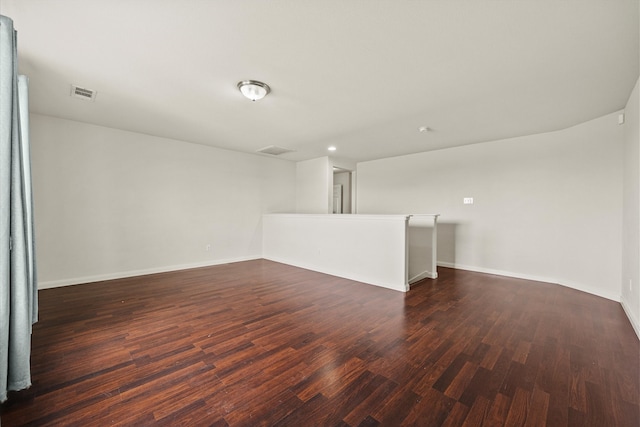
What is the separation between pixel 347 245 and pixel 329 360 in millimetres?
2667

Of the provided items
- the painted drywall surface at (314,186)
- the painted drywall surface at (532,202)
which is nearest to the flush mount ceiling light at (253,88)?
the painted drywall surface at (314,186)

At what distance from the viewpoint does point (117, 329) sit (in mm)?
2574

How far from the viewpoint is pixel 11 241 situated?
1.61m

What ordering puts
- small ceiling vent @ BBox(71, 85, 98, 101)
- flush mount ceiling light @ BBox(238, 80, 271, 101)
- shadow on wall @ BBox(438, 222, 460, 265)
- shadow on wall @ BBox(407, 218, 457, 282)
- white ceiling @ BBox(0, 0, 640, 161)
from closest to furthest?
1. white ceiling @ BBox(0, 0, 640, 161)
2. flush mount ceiling light @ BBox(238, 80, 271, 101)
3. small ceiling vent @ BBox(71, 85, 98, 101)
4. shadow on wall @ BBox(407, 218, 457, 282)
5. shadow on wall @ BBox(438, 222, 460, 265)

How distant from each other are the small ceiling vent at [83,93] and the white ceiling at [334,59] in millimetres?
90

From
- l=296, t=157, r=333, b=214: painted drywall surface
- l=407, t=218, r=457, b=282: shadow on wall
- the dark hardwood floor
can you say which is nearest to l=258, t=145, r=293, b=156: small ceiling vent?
l=296, t=157, r=333, b=214: painted drywall surface

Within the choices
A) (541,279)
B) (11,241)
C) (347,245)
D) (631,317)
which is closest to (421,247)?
(347,245)

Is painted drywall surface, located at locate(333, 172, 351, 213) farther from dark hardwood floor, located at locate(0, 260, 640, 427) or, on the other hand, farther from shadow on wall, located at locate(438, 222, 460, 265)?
dark hardwood floor, located at locate(0, 260, 640, 427)

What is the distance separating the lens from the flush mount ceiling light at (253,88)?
2725 mm

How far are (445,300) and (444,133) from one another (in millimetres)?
2759

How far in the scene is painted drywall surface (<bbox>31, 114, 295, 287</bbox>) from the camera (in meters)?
3.93

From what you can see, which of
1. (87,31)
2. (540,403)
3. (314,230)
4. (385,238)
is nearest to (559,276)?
(385,238)

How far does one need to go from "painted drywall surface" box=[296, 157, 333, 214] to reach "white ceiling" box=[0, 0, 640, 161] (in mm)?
2474

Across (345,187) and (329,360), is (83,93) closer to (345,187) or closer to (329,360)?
(329,360)
